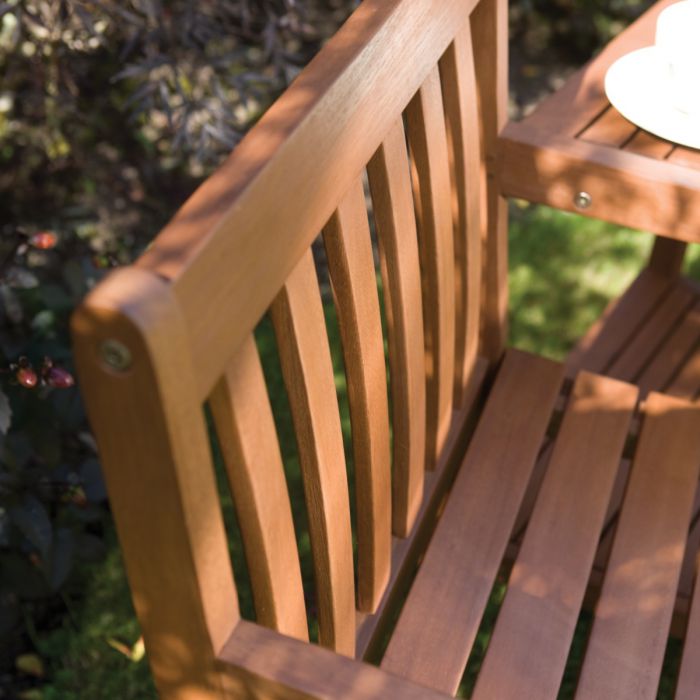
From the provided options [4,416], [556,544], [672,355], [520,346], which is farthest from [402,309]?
[520,346]

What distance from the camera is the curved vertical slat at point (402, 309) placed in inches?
52.6

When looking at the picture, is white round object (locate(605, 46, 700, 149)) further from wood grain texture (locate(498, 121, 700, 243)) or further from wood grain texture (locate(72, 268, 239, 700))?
wood grain texture (locate(72, 268, 239, 700))

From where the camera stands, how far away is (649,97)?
5.39 ft

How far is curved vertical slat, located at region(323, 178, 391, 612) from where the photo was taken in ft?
4.11

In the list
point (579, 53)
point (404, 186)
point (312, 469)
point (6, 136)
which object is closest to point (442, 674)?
point (312, 469)

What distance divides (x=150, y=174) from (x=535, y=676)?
84.5 inches

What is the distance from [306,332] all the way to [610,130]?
2.45 feet

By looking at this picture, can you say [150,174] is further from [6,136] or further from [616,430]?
[616,430]

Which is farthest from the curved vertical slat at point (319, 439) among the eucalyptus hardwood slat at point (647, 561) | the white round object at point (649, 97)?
the white round object at point (649, 97)

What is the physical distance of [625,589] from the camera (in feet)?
5.24

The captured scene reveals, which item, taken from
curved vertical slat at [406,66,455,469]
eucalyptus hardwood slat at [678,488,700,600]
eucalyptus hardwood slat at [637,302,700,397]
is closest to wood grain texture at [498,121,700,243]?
curved vertical slat at [406,66,455,469]

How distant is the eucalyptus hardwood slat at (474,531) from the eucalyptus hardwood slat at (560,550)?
4 cm

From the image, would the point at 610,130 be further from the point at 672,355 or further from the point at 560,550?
the point at 672,355

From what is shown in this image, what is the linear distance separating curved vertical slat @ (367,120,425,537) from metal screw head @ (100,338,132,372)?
567 millimetres
